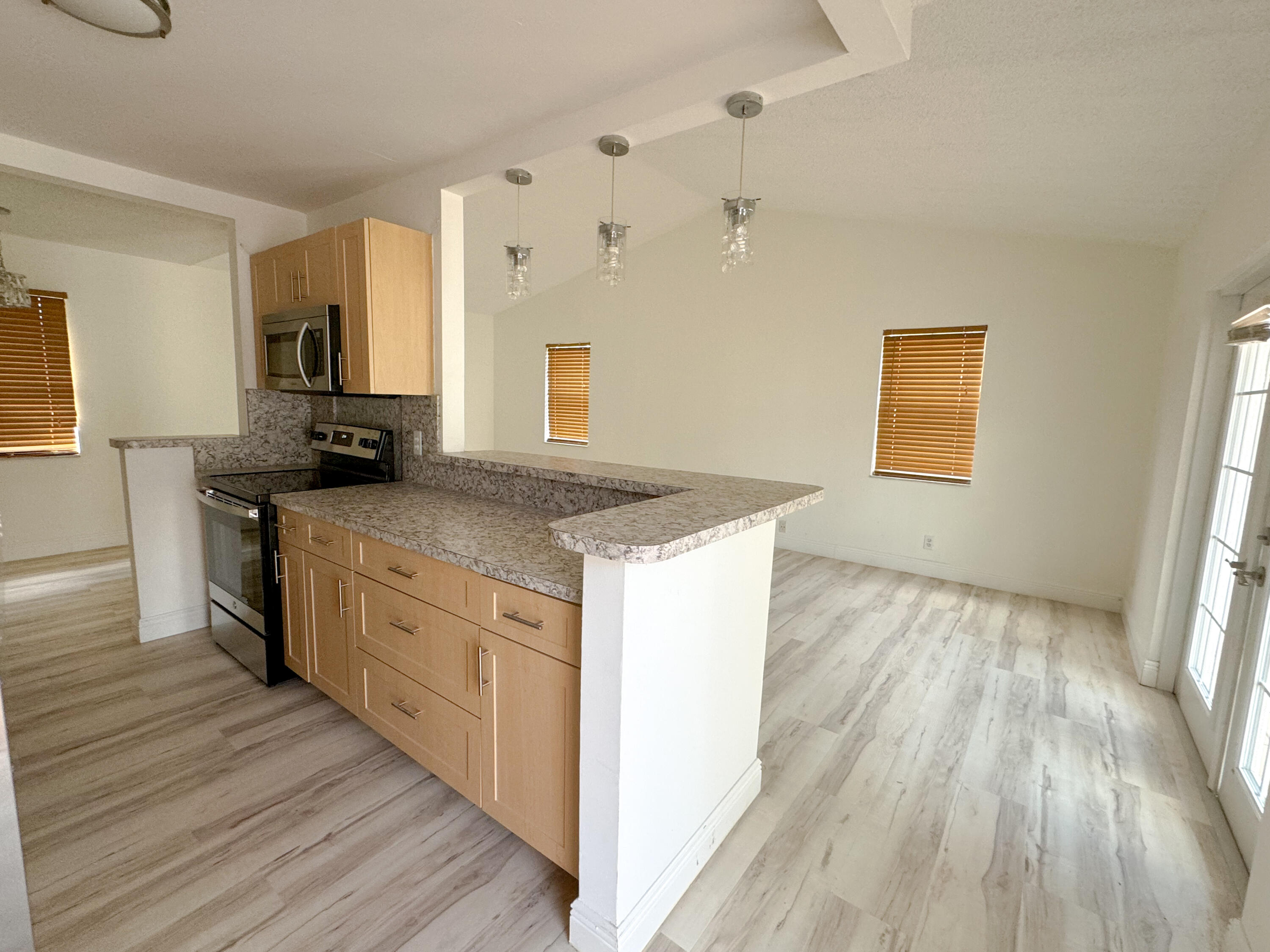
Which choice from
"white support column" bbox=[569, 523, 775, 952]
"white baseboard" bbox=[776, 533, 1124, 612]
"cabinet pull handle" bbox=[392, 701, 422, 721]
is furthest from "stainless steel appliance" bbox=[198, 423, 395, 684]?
"white baseboard" bbox=[776, 533, 1124, 612]

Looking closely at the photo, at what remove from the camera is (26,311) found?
4348mm

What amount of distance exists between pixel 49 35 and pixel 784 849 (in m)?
3.30

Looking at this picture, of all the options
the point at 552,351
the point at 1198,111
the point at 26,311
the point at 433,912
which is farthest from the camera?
the point at 552,351

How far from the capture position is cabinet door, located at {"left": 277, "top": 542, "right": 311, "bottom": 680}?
2.45 meters

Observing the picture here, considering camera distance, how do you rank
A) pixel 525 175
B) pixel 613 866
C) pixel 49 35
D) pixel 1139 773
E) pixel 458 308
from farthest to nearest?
pixel 458 308
pixel 525 175
pixel 1139 773
pixel 49 35
pixel 613 866

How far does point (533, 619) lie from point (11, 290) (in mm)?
3892

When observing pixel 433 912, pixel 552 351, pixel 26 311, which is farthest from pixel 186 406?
pixel 433 912

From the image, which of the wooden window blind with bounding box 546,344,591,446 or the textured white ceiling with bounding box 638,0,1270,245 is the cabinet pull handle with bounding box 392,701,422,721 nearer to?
the textured white ceiling with bounding box 638,0,1270,245

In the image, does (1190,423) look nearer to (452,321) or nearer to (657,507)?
(657,507)

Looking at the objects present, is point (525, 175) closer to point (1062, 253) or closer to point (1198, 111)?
point (1198, 111)

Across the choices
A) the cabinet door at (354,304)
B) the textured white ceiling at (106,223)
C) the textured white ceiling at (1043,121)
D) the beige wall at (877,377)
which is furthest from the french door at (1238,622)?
the textured white ceiling at (106,223)

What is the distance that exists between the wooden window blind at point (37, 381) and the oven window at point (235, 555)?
270cm

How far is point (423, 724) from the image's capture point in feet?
6.31

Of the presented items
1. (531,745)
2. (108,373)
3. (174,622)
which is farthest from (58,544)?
(531,745)
